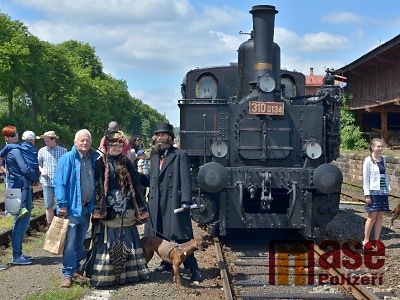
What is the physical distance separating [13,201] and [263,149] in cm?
384

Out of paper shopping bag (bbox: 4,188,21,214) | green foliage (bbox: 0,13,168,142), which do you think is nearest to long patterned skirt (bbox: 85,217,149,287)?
A: paper shopping bag (bbox: 4,188,21,214)

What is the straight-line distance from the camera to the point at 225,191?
28.0 ft

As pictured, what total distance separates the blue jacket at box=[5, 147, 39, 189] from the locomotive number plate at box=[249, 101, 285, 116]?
3.47 metres

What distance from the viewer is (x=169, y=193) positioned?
6.97 m

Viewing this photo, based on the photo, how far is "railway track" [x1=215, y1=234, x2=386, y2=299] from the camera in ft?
20.0

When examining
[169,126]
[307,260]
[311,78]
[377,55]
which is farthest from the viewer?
[311,78]

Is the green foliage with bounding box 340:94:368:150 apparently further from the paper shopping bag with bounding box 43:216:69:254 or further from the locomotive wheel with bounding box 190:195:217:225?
the paper shopping bag with bounding box 43:216:69:254

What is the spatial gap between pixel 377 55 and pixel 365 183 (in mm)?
16073

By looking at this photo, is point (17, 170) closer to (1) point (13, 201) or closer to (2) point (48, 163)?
(1) point (13, 201)

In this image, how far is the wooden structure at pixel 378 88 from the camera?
23.1m

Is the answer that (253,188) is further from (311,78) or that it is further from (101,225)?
(311,78)

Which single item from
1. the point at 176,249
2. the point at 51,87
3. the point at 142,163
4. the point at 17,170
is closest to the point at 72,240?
the point at 176,249

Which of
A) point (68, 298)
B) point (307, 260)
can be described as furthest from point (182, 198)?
point (307, 260)

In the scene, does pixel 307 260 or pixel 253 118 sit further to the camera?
pixel 253 118
